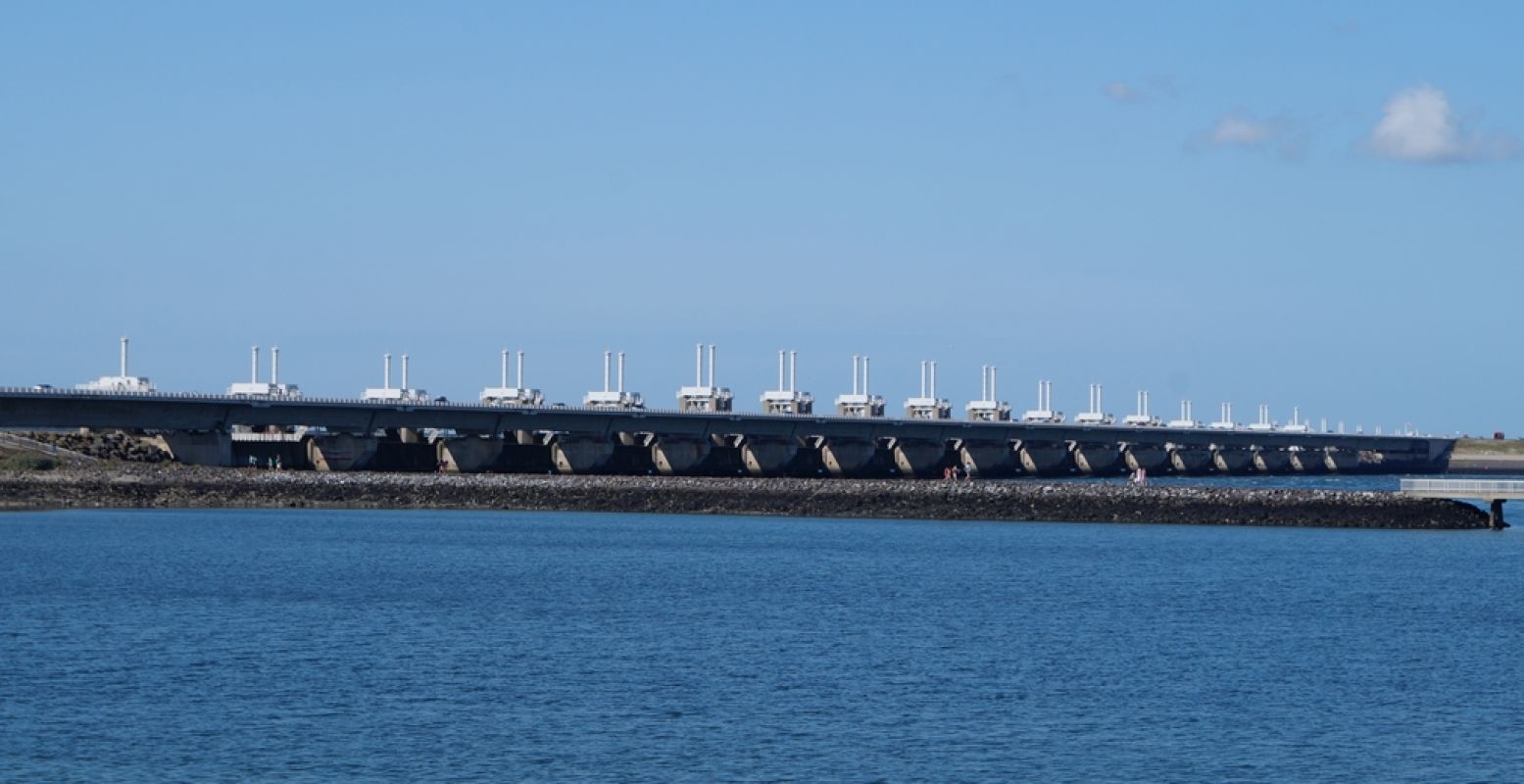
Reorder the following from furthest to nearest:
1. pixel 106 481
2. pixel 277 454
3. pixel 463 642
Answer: pixel 277 454
pixel 106 481
pixel 463 642

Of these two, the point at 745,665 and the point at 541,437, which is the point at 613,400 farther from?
the point at 745,665

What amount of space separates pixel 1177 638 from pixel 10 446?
78.2m

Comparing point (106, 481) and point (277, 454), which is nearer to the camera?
point (106, 481)

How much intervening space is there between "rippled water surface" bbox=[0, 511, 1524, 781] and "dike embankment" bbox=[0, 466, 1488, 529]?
21.3 metres

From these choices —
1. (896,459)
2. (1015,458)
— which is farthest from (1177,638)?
(1015,458)

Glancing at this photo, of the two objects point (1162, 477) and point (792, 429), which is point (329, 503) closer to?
point (792, 429)

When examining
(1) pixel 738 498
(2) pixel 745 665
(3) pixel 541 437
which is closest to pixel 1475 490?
(1) pixel 738 498

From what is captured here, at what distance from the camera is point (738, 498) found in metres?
108

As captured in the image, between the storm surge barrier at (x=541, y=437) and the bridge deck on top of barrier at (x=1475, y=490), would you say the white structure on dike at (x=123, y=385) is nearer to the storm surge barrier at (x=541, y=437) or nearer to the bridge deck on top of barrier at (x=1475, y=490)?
the storm surge barrier at (x=541, y=437)

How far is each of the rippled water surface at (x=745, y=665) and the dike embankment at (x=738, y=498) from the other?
21.3m

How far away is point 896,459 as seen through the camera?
16125cm

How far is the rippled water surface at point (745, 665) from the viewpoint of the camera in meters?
32.6

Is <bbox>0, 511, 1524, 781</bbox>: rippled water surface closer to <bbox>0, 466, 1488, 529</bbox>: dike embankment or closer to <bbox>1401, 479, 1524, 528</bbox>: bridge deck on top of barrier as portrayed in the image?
<bbox>1401, 479, 1524, 528</bbox>: bridge deck on top of barrier

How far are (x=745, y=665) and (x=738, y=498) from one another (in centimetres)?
6479
